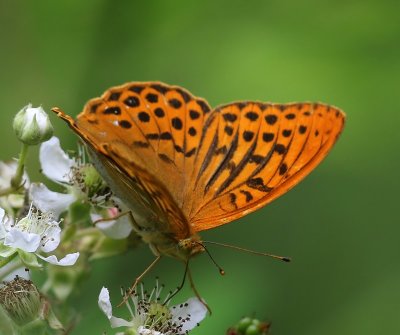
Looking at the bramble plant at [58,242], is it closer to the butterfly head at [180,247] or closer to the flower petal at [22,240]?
the flower petal at [22,240]

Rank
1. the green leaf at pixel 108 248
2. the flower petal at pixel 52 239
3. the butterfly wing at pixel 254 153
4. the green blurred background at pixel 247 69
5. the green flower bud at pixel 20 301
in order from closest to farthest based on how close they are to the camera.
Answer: the green flower bud at pixel 20 301 → the flower petal at pixel 52 239 → the butterfly wing at pixel 254 153 → the green leaf at pixel 108 248 → the green blurred background at pixel 247 69

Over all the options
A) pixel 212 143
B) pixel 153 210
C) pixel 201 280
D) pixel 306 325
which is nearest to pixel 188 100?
pixel 212 143

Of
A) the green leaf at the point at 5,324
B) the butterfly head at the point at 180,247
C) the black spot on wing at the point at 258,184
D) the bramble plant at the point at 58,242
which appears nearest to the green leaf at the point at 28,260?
the bramble plant at the point at 58,242

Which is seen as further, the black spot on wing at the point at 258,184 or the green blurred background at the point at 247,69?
the green blurred background at the point at 247,69

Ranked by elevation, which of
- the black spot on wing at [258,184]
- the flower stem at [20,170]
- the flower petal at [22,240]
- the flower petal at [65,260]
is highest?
the black spot on wing at [258,184]

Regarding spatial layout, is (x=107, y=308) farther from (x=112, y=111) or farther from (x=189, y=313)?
(x=112, y=111)

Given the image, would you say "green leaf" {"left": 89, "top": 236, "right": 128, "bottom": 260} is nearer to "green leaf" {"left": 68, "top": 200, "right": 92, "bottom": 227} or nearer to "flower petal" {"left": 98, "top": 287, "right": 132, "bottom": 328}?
"green leaf" {"left": 68, "top": 200, "right": 92, "bottom": 227}

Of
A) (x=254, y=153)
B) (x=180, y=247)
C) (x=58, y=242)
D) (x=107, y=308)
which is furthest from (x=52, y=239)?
(x=254, y=153)
